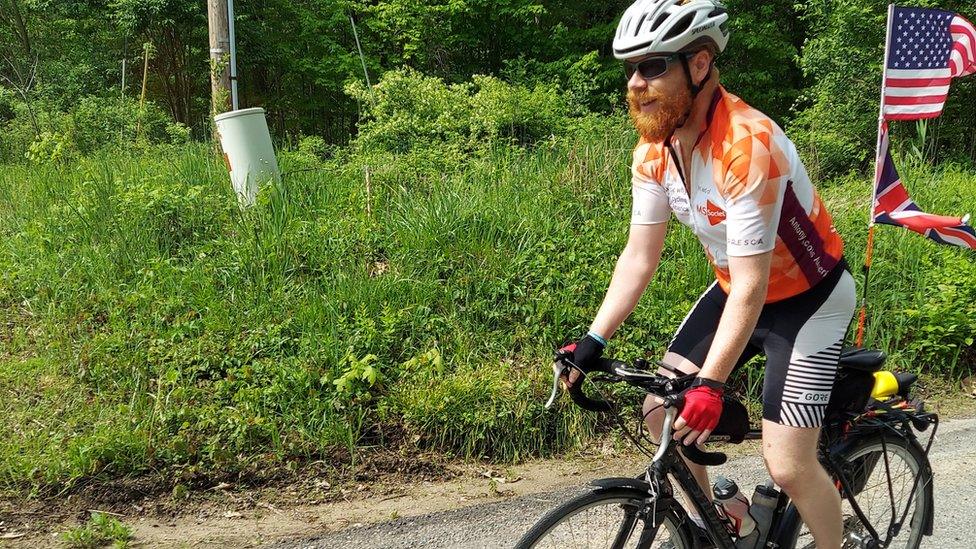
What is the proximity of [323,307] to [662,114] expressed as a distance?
3251 millimetres

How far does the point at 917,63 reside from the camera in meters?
5.77

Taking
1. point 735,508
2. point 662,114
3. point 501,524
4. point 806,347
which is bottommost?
point 501,524

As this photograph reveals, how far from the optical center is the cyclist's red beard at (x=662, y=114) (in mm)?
2201

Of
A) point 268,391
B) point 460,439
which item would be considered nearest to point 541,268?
point 460,439

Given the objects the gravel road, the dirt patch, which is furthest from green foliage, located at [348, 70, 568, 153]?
the gravel road

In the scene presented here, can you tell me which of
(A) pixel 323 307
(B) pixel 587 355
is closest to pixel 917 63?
(B) pixel 587 355

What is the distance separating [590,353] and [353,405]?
2.36m

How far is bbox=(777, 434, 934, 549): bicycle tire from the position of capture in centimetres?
262

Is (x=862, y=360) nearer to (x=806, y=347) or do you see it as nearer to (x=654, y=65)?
(x=806, y=347)

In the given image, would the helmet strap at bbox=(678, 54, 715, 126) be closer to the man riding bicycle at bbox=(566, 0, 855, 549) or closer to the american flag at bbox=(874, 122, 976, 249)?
the man riding bicycle at bbox=(566, 0, 855, 549)

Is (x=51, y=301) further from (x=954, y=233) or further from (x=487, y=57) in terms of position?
(x=487, y=57)

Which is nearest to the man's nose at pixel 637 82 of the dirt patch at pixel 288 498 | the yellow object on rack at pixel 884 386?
the yellow object on rack at pixel 884 386

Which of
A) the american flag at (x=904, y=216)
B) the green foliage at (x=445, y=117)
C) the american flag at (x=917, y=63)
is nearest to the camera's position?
the american flag at (x=904, y=216)

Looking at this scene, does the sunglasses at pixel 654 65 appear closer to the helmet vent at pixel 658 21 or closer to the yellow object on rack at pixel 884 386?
the helmet vent at pixel 658 21
